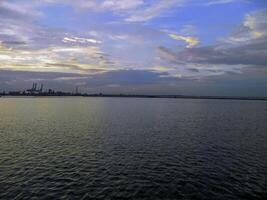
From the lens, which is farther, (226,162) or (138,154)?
(138,154)

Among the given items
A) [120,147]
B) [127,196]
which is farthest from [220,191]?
[120,147]

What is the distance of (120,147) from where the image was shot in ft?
115

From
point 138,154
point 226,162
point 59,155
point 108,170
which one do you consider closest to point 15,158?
point 59,155

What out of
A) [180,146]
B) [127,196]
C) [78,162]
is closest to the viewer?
[127,196]

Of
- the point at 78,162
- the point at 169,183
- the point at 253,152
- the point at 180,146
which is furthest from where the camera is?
the point at 180,146

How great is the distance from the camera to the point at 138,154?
31219mm

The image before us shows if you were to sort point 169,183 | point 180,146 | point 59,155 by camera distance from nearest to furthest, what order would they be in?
1. point 169,183
2. point 59,155
3. point 180,146

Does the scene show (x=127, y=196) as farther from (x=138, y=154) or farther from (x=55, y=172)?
(x=138, y=154)

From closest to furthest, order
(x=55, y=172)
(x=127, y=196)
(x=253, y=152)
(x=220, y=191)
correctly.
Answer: (x=127, y=196)
(x=220, y=191)
(x=55, y=172)
(x=253, y=152)

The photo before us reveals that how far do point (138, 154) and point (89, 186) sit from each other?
11523 mm

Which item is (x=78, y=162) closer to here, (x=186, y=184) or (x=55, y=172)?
(x=55, y=172)

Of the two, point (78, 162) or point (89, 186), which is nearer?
point (89, 186)

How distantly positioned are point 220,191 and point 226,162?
9.02 metres

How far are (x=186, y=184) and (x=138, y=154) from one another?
1080 cm
